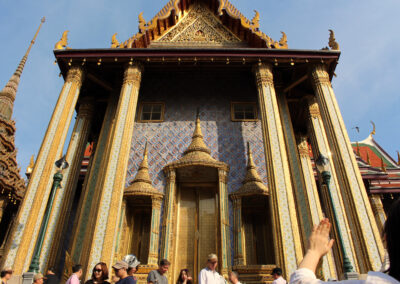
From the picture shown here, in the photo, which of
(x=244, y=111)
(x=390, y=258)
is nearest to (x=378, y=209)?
(x=244, y=111)

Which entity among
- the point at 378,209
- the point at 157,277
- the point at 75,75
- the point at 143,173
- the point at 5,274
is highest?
the point at 75,75

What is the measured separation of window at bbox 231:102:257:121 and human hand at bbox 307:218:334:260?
31.9 ft

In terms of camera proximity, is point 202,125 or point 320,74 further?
point 202,125

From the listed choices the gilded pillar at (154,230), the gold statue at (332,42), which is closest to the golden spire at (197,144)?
the gilded pillar at (154,230)

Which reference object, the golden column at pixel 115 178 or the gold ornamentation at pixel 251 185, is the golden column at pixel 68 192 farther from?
the gold ornamentation at pixel 251 185

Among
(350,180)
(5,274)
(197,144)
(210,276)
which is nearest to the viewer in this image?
(210,276)

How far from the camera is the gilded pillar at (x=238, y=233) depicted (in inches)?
337

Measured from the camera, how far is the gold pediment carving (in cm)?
1216

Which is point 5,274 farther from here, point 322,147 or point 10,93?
point 10,93

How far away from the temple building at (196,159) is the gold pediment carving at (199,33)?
0.18ft

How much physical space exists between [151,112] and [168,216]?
392 centimetres

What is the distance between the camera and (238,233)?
889cm

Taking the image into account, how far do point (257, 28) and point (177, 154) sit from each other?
17.9 ft

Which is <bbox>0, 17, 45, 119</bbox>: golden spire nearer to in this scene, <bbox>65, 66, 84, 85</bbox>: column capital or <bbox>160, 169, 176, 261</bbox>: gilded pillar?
<bbox>65, 66, 84, 85</bbox>: column capital
